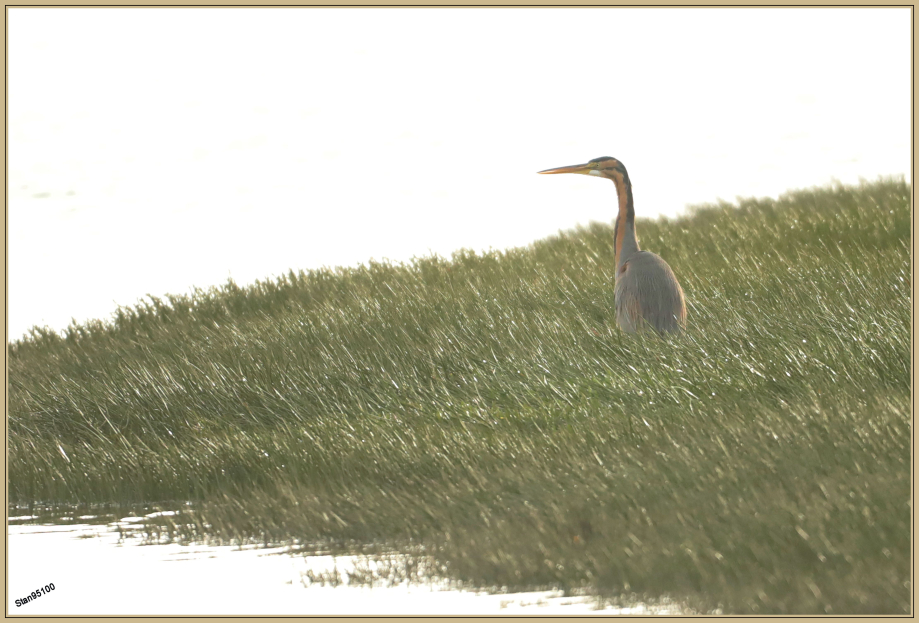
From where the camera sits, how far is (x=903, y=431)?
561cm

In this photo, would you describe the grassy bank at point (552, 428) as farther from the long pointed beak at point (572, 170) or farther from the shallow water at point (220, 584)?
the long pointed beak at point (572, 170)

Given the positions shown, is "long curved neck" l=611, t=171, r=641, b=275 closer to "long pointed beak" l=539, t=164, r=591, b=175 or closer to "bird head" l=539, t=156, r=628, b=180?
"bird head" l=539, t=156, r=628, b=180

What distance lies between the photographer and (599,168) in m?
10.7

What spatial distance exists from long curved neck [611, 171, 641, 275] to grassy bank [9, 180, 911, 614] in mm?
964

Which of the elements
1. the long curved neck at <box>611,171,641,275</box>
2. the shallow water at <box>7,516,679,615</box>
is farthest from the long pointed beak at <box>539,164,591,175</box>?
the shallow water at <box>7,516,679,615</box>

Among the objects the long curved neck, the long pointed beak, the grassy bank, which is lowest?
the grassy bank

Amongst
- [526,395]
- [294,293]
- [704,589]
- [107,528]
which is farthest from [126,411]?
[704,589]

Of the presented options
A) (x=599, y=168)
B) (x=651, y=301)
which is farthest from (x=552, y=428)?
(x=599, y=168)

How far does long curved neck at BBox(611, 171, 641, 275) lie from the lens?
10.5 m

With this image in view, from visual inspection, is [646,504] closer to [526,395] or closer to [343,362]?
[526,395]

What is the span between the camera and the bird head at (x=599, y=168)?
416 inches

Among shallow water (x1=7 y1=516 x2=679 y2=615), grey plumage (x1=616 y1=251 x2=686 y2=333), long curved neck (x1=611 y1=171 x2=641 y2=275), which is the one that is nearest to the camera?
shallow water (x1=7 y1=516 x2=679 y2=615)

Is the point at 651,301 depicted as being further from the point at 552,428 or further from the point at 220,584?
the point at 220,584

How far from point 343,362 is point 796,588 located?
6625 millimetres
